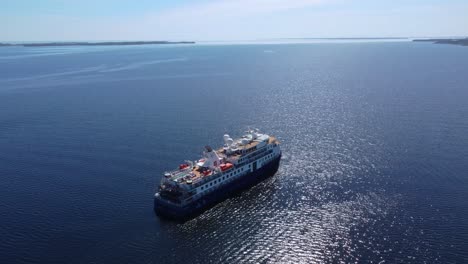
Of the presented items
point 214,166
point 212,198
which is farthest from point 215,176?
point 212,198

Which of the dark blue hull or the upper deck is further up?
the upper deck

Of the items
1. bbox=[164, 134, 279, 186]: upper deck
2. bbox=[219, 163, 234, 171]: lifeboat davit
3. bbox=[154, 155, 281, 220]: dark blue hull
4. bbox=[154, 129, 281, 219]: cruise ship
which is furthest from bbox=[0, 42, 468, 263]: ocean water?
bbox=[164, 134, 279, 186]: upper deck

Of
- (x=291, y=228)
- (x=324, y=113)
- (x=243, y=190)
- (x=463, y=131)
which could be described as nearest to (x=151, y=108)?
(x=324, y=113)

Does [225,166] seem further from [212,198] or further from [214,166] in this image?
[212,198]

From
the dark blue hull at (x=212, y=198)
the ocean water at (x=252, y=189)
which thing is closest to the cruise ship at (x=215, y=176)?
the dark blue hull at (x=212, y=198)

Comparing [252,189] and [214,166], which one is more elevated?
[214,166]

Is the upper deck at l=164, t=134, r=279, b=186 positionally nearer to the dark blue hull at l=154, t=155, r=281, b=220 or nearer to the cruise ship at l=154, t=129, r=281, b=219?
the cruise ship at l=154, t=129, r=281, b=219

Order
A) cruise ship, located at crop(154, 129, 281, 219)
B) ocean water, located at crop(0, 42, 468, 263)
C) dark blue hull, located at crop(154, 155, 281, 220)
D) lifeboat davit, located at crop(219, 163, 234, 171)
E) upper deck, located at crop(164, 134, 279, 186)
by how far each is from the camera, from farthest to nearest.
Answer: lifeboat davit, located at crop(219, 163, 234, 171) → upper deck, located at crop(164, 134, 279, 186) → cruise ship, located at crop(154, 129, 281, 219) → dark blue hull, located at crop(154, 155, 281, 220) → ocean water, located at crop(0, 42, 468, 263)

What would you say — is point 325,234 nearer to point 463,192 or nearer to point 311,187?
point 311,187
